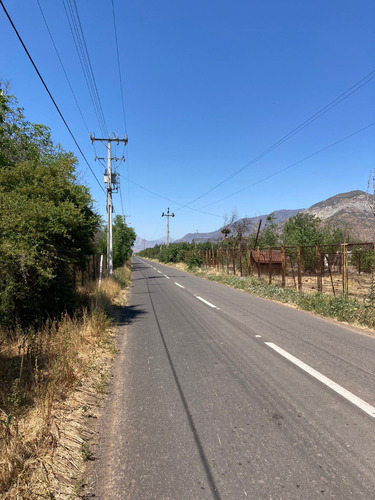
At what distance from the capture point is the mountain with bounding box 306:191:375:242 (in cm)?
7944

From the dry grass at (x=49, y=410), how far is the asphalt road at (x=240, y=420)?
243 mm

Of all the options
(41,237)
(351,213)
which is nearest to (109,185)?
(41,237)

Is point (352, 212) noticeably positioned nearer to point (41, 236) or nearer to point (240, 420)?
point (41, 236)

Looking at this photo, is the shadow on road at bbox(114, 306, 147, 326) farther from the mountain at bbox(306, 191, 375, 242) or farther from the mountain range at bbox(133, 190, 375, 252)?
the mountain at bbox(306, 191, 375, 242)

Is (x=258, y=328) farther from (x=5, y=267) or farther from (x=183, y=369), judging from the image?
(x=5, y=267)

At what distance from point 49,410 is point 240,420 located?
2047mm

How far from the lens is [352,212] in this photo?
108500 millimetres

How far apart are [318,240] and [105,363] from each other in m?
23.1

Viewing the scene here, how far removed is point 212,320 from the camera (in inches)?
360

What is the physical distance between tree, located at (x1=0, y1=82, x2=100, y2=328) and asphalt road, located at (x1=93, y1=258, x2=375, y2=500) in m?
2.03

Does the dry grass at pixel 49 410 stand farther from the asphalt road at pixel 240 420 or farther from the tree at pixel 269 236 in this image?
the tree at pixel 269 236

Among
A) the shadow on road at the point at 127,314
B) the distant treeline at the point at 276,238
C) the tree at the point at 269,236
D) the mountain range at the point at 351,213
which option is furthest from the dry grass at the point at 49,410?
the mountain range at the point at 351,213

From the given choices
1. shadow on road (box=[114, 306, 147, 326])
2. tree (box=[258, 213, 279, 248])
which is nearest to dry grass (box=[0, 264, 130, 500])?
shadow on road (box=[114, 306, 147, 326])

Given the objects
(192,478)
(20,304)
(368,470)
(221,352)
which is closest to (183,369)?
(221,352)
